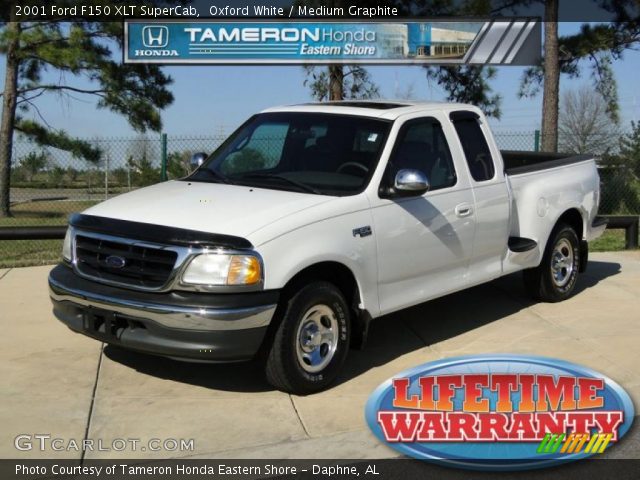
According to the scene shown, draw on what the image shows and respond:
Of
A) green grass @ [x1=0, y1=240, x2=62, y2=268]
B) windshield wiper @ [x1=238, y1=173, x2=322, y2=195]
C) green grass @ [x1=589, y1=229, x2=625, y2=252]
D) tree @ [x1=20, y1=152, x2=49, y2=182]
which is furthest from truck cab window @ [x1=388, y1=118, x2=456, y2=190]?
tree @ [x1=20, y1=152, x2=49, y2=182]

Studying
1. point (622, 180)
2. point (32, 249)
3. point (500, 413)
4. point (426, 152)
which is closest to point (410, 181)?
point (426, 152)

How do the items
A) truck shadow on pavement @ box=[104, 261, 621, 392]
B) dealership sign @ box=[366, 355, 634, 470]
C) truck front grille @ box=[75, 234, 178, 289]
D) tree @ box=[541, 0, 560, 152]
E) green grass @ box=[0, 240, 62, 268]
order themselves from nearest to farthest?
dealership sign @ box=[366, 355, 634, 470] < truck front grille @ box=[75, 234, 178, 289] < truck shadow on pavement @ box=[104, 261, 621, 392] < green grass @ box=[0, 240, 62, 268] < tree @ box=[541, 0, 560, 152]

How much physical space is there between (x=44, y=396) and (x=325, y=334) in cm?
192

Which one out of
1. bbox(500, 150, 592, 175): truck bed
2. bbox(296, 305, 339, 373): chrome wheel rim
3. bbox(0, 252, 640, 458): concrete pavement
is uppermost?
bbox(500, 150, 592, 175): truck bed

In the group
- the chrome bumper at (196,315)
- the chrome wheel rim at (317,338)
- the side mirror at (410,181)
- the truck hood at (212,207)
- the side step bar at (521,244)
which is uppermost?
the side mirror at (410,181)

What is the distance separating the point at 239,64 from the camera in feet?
57.7

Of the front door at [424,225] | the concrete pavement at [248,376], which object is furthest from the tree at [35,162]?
the front door at [424,225]

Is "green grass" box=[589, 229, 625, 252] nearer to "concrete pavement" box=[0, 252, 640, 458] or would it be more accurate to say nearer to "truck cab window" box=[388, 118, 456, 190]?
"concrete pavement" box=[0, 252, 640, 458]

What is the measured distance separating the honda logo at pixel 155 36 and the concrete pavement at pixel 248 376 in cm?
1158

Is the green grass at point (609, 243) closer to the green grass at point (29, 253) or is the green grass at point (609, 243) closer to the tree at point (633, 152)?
the tree at point (633, 152)

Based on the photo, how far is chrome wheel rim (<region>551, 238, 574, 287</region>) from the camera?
327 inches

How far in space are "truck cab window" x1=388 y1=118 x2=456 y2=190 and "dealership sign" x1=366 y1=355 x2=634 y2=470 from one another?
4.87 ft

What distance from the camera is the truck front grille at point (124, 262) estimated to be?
5238 mm

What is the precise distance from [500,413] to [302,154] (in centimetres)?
248
